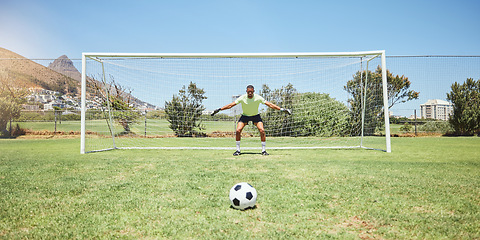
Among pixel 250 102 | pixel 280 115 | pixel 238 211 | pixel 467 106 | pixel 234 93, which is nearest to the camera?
pixel 238 211

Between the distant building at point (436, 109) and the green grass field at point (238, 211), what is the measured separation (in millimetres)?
14835

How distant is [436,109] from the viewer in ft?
A: 62.3

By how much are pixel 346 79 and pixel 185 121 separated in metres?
7.63

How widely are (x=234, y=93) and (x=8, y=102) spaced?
14.2 m

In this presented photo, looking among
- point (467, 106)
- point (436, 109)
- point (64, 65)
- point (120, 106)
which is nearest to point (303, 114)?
point (120, 106)

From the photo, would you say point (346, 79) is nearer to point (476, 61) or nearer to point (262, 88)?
point (262, 88)

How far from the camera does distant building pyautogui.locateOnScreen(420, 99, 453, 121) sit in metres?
17.6

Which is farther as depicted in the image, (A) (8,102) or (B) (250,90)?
(A) (8,102)

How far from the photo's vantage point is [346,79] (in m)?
11.3

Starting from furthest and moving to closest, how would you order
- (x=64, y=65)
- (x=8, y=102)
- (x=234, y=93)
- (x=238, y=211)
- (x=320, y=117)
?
(x=64, y=65) < (x=8, y=102) < (x=320, y=117) < (x=234, y=93) < (x=238, y=211)

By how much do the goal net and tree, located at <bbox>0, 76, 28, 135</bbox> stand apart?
238 inches

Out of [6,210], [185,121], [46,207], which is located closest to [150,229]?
[46,207]

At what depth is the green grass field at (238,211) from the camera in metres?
2.60

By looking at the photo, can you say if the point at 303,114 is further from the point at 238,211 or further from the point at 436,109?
the point at 436,109
